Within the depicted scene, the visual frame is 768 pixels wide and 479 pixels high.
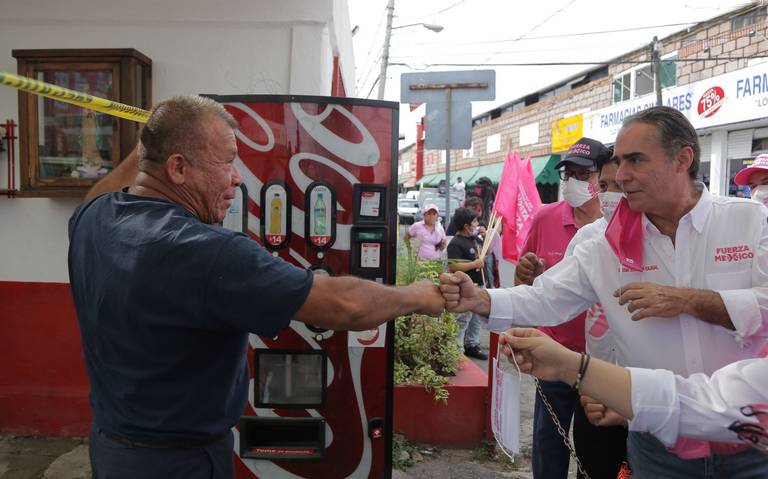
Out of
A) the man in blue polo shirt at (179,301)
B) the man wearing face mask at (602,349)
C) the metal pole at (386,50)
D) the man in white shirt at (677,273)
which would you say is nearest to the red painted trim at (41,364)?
the man in blue polo shirt at (179,301)

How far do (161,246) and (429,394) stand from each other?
2.99 metres

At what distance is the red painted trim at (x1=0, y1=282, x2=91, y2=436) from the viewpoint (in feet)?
12.7

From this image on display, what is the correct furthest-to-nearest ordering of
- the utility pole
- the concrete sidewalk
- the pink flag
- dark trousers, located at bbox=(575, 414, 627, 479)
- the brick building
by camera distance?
the utility pole → the brick building → the pink flag → the concrete sidewalk → dark trousers, located at bbox=(575, 414, 627, 479)

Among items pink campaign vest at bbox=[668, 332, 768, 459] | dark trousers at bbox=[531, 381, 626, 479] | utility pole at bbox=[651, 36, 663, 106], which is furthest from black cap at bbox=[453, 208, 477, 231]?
utility pole at bbox=[651, 36, 663, 106]

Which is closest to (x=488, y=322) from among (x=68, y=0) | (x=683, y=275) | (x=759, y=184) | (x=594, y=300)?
(x=594, y=300)

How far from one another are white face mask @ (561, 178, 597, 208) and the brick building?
622cm

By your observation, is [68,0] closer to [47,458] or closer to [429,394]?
[47,458]

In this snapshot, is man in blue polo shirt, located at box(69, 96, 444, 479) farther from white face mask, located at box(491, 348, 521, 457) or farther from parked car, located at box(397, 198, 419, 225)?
parked car, located at box(397, 198, 419, 225)

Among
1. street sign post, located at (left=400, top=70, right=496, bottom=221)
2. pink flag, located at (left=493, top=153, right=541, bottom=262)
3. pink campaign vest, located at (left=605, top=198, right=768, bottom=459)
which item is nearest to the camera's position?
pink campaign vest, located at (left=605, top=198, right=768, bottom=459)

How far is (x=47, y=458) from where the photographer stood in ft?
12.4

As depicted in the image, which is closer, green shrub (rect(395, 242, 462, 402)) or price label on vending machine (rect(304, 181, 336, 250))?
price label on vending machine (rect(304, 181, 336, 250))

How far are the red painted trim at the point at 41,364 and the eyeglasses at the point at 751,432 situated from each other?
3.88 metres

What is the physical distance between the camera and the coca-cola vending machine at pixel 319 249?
9.61 feet

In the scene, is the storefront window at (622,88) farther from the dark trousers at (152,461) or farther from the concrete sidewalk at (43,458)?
the dark trousers at (152,461)
